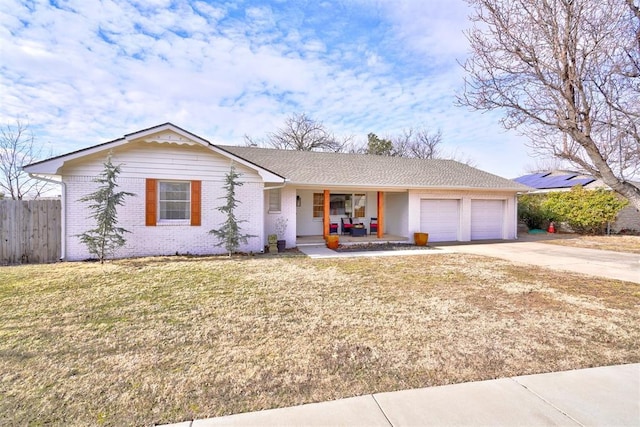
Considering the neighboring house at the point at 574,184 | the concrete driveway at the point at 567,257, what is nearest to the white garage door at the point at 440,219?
the concrete driveway at the point at 567,257

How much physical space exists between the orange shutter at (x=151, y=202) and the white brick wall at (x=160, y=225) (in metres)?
0.13

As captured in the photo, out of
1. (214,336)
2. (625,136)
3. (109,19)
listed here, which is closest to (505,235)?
(625,136)

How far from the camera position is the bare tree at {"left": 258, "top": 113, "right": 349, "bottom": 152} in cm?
3158

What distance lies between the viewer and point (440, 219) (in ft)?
47.5

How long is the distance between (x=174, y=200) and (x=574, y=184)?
95.1 ft

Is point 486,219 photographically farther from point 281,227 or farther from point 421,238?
point 281,227

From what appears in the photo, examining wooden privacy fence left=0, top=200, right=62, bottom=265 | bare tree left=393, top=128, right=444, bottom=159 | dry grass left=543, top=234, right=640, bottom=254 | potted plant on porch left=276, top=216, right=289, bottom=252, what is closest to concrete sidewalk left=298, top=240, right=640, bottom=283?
potted plant on porch left=276, top=216, right=289, bottom=252

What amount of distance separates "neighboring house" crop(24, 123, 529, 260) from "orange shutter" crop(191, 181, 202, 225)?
0.10 feet

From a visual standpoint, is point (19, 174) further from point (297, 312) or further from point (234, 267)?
point (297, 312)

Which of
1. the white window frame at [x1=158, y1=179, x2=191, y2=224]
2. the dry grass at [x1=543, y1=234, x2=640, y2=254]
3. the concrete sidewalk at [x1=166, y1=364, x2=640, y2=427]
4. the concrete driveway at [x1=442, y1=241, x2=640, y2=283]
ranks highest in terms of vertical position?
the white window frame at [x1=158, y1=179, x2=191, y2=224]

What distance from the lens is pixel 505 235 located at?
15.5 metres

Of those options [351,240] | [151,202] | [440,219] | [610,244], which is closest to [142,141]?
[151,202]

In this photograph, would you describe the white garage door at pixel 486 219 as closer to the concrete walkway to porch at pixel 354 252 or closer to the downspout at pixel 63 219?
the concrete walkway to porch at pixel 354 252

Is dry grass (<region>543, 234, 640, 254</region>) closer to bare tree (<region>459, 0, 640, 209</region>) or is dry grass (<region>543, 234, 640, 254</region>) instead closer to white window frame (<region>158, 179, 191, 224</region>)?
bare tree (<region>459, 0, 640, 209</region>)
